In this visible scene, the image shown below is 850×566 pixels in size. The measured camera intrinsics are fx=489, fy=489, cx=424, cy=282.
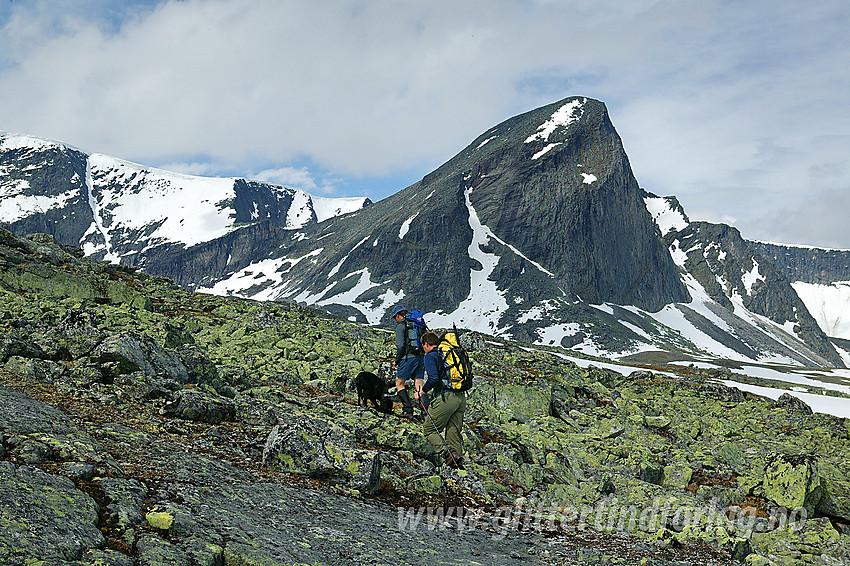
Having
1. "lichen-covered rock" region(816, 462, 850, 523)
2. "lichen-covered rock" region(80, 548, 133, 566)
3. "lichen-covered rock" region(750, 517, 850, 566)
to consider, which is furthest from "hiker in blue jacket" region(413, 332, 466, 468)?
"lichen-covered rock" region(816, 462, 850, 523)

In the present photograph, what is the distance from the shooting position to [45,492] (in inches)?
226

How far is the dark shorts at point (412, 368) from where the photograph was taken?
13234 millimetres

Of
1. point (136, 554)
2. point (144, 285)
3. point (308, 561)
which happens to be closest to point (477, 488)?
point (308, 561)

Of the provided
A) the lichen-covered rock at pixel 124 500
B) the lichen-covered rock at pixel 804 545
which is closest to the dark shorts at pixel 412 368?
the lichen-covered rock at pixel 124 500

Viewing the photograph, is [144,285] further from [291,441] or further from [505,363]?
[291,441]

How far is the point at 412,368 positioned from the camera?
1330 centimetres

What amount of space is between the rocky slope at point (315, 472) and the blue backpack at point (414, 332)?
2259 millimetres

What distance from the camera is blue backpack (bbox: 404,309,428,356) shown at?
13.2 meters

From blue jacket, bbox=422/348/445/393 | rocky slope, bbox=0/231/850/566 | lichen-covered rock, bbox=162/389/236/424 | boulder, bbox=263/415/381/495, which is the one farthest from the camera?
blue jacket, bbox=422/348/445/393

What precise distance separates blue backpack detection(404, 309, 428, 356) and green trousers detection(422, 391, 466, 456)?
142 cm

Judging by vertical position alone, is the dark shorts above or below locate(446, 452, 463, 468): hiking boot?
above

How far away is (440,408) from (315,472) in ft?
12.6

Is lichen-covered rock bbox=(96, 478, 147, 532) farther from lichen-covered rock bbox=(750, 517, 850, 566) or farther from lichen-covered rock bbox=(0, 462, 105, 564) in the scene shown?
lichen-covered rock bbox=(750, 517, 850, 566)

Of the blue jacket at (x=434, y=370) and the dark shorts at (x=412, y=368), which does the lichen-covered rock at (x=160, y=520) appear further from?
the dark shorts at (x=412, y=368)
